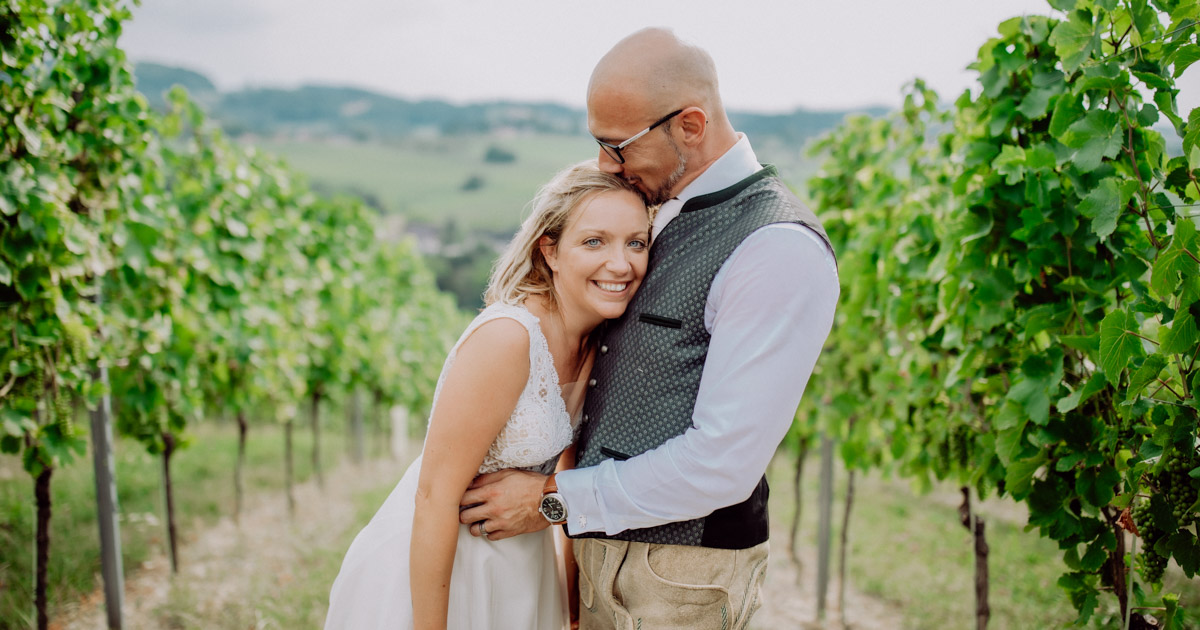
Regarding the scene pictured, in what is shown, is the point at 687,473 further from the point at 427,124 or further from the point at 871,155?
the point at 427,124

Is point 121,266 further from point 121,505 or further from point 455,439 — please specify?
point 121,505

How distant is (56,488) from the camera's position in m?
6.99

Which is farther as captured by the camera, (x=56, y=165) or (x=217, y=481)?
(x=217, y=481)

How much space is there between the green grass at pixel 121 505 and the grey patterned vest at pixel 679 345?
3.99 metres

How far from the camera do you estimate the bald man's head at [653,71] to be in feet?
5.93

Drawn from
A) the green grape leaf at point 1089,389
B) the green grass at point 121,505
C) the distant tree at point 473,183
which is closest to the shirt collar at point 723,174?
the green grape leaf at point 1089,389

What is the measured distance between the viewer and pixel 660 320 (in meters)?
1.79

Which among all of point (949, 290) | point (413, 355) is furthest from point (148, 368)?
A: point (413, 355)

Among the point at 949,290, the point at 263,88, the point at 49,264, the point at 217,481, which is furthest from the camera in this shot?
the point at 263,88

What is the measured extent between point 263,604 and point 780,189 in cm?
424

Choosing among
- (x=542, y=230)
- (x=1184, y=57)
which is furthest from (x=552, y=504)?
(x=1184, y=57)

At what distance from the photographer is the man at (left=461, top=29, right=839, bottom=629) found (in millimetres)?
1605

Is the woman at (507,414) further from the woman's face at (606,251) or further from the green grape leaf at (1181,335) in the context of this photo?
the green grape leaf at (1181,335)

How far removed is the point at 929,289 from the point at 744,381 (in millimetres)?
1992
